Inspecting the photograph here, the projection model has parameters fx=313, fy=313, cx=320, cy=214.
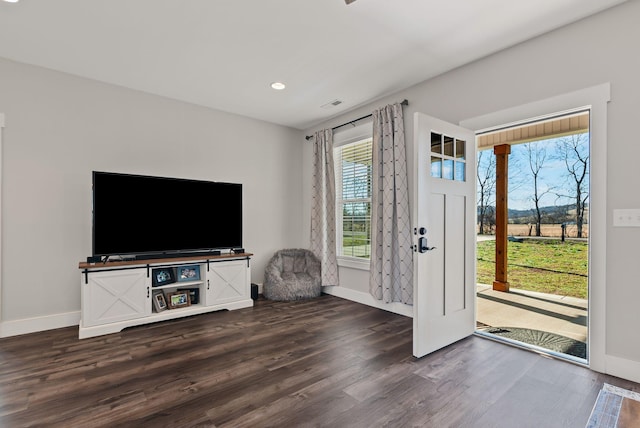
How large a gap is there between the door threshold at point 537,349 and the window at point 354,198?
170cm

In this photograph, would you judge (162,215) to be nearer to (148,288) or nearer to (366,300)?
(148,288)

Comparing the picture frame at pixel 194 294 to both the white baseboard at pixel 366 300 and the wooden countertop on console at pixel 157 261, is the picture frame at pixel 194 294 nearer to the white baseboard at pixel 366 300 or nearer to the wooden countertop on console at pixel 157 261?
the wooden countertop on console at pixel 157 261

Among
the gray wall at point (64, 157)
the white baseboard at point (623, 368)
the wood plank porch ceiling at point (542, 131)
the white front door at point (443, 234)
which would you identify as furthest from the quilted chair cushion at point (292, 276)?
the white baseboard at point (623, 368)

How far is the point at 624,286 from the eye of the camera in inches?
83.7

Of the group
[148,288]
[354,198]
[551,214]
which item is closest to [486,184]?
[551,214]

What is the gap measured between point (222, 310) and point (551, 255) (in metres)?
5.50

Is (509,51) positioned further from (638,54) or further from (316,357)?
(316,357)

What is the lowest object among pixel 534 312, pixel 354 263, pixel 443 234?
pixel 534 312

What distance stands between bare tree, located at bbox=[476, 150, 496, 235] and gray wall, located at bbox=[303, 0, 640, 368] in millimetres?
3507

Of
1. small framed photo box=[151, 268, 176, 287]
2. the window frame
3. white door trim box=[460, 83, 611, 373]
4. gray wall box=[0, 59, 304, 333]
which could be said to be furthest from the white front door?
small framed photo box=[151, 268, 176, 287]

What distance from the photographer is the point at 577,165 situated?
16.4ft

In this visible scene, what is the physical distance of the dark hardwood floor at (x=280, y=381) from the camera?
174 cm

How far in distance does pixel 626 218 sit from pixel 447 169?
4.01 feet

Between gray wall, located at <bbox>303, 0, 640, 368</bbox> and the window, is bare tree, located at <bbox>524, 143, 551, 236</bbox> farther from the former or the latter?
gray wall, located at <bbox>303, 0, 640, 368</bbox>
